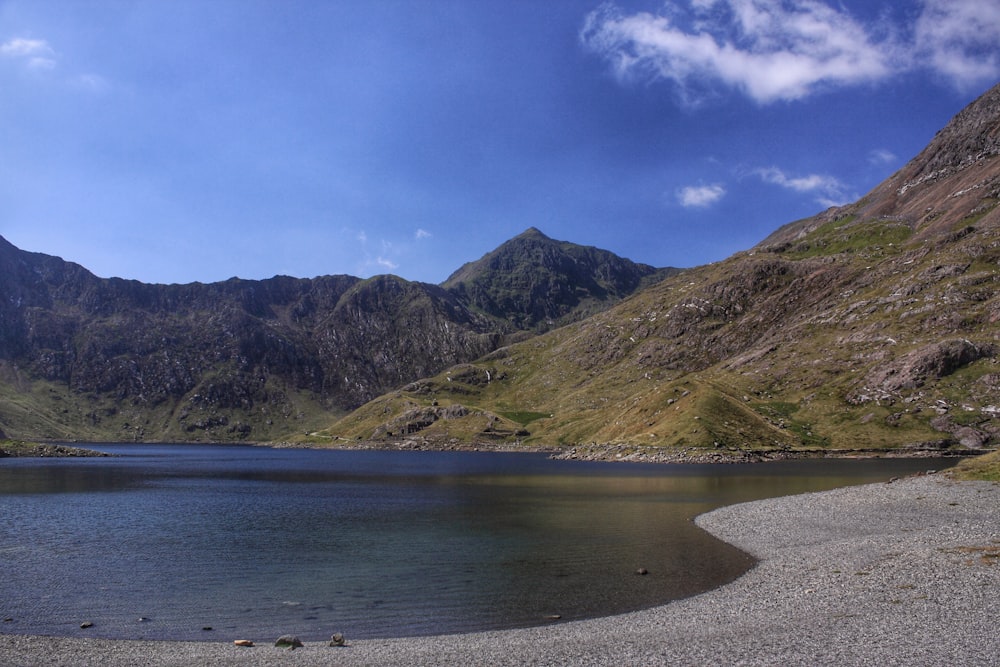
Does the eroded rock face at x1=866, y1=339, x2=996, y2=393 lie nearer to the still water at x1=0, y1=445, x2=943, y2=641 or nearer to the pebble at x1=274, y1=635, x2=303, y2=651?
the still water at x1=0, y1=445, x2=943, y2=641

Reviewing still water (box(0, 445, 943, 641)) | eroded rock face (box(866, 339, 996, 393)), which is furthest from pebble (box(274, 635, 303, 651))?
eroded rock face (box(866, 339, 996, 393))

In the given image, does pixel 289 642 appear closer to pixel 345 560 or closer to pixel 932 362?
pixel 345 560

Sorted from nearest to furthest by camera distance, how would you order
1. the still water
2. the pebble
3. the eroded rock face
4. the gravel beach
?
the gravel beach → the pebble → the still water → the eroded rock face

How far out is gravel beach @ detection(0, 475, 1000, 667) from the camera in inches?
945

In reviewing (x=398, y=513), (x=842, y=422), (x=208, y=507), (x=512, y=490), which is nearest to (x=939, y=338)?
(x=842, y=422)

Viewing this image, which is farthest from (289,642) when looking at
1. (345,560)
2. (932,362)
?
(932,362)

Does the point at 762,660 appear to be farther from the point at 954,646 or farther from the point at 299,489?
the point at 299,489

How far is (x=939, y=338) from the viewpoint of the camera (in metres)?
194

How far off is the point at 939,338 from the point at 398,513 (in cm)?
19223

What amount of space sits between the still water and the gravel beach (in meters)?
2.45

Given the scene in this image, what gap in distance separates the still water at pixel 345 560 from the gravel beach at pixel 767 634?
8.05 feet

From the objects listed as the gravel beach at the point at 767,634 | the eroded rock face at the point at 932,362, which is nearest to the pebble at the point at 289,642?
the gravel beach at the point at 767,634

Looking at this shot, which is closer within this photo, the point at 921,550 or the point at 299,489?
the point at 921,550

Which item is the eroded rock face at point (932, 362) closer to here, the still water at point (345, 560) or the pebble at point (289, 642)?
the still water at point (345, 560)
